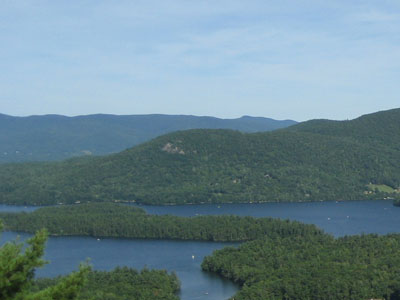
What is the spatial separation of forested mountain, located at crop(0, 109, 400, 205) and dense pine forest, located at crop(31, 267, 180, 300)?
79.2 metres

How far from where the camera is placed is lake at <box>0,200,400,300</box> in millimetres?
65088

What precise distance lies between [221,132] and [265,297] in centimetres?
13024

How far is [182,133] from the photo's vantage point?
7028 inches

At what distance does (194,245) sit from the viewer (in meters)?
85.5

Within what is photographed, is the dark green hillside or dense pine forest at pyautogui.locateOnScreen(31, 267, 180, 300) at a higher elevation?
the dark green hillside

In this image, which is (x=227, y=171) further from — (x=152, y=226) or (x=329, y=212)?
(x=152, y=226)

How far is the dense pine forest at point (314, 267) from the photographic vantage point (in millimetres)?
52406

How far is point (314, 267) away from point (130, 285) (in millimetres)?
17557

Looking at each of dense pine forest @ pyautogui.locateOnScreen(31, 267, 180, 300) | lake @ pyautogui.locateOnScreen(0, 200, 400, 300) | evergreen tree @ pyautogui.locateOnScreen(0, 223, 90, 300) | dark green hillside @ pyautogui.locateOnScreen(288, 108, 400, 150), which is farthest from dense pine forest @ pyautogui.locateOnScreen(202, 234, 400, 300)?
dark green hillside @ pyautogui.locateOnScreen(288, 108, 400, 150)

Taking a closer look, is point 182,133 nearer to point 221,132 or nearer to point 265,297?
point 221,132

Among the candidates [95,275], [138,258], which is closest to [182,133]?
[138,258]

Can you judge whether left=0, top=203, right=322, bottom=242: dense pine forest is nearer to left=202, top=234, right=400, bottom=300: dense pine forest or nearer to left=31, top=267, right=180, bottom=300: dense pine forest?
left=202, top=234, right=400, bottom=300: dense pine forest

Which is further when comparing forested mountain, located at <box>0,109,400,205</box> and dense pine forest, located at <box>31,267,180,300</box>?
forested mountain, located at <box>0,109,400,205</box>

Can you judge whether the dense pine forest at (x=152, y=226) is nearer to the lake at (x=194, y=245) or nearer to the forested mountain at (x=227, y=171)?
the lake at (x=194, y=245)
